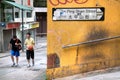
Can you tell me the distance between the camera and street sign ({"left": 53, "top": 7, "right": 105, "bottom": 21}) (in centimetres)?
1180

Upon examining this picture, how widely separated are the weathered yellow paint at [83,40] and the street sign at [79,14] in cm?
10

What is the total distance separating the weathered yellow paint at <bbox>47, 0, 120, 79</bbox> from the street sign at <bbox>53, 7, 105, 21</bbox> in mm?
98

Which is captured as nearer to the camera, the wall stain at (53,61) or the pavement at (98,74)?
the pavement at (98,74)

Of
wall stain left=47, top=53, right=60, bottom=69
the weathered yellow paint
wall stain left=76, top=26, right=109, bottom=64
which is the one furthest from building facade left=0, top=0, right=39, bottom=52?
wall stain left=76, top=26, right=109, bottom=64

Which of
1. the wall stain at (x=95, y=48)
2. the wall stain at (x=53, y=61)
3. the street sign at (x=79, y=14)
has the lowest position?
the wall stain at (x=53, y=61)

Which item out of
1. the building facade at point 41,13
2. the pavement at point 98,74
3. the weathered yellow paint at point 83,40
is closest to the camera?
the pavement at point 98,74

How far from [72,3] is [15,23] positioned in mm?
20255

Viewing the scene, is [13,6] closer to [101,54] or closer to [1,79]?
[1,79]

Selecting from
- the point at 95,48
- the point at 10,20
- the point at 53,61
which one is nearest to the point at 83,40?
the point at 95,48

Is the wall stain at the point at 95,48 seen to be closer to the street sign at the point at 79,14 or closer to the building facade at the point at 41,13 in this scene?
the street sign at the point at 79,14

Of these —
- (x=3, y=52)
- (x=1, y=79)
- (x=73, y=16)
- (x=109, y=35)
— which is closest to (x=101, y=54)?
(x=109, y=35)

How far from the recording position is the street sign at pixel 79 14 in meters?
11.8

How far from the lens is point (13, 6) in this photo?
3212 cm

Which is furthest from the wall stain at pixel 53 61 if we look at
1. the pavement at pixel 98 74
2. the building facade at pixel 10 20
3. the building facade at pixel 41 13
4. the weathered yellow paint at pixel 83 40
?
the building facade at pixel 41 13
